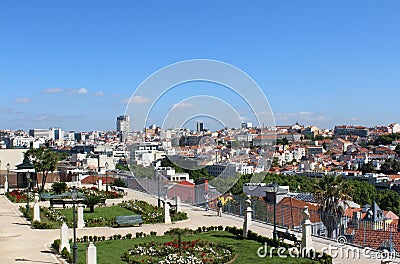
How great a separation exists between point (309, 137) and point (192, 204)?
6458 inches

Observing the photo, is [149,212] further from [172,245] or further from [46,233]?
[172,245]

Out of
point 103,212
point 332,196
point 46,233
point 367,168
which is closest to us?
point 46,233

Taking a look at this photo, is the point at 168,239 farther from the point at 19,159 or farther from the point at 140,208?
the point at 19,159

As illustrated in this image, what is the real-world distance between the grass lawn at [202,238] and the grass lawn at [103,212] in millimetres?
5219

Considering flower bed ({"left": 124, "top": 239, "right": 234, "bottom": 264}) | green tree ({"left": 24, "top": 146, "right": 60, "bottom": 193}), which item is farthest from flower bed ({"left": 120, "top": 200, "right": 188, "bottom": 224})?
green tree ({"left": 24, "top": 146, "right": 60, "bottom": 193})

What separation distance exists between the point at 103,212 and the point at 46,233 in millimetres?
4925

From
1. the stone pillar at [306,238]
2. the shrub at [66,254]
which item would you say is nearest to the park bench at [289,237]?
the stone pillar at [306,238]

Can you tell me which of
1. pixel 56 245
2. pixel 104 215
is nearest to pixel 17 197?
pixel 104 215

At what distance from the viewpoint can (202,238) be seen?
1437 cm

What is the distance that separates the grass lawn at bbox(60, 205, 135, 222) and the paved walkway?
187cm

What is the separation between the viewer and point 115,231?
1648 cm

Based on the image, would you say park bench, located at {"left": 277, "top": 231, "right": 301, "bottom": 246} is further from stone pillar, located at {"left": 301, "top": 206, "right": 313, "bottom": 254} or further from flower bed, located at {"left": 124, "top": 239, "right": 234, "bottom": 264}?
flower bed, located at {"left": 124, "top": 239, "right": 234, "bottom": 264}

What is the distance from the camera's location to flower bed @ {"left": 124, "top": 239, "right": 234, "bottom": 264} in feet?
37.7

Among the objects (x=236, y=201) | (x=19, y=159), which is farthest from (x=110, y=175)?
(x=236, y=201)
